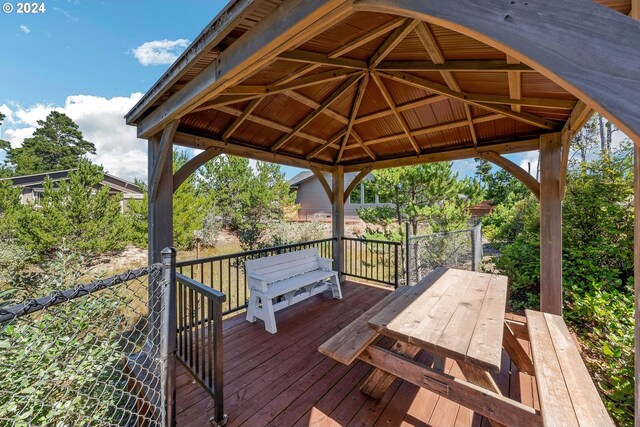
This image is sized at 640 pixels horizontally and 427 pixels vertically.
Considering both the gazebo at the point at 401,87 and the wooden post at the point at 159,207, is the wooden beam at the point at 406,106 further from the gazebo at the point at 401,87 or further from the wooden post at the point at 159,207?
the wooden post at the point at 159,207

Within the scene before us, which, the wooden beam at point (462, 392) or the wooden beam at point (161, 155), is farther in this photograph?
the wooden beam at point (161, 155)

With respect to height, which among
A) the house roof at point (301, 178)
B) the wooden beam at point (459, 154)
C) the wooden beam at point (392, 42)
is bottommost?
the wooden beam at point (459, 154)

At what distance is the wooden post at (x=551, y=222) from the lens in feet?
9.93

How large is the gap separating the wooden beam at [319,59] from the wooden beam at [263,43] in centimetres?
32

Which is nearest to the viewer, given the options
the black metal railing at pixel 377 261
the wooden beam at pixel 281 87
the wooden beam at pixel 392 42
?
the wooden beam at pixel 392 42

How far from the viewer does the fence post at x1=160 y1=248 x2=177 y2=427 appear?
55.2 inches

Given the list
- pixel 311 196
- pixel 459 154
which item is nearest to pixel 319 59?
pixel 459 154

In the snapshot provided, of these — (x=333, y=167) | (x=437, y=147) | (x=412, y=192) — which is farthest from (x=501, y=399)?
(x=412, y=192)

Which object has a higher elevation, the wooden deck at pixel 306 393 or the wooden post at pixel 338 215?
the wooden post at pixel 338 215

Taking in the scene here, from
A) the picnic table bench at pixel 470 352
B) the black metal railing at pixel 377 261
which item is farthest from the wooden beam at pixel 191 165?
the black metal railing at pixel 377 261

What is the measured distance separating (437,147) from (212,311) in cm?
396

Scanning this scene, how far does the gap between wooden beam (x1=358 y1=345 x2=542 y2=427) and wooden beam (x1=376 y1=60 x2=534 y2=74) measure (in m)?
2.22

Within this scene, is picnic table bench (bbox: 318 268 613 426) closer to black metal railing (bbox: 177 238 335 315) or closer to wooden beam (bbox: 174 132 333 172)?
black metal railing (bbox: 177 238 335 315)

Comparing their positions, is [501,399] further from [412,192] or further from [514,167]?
[412,192]
